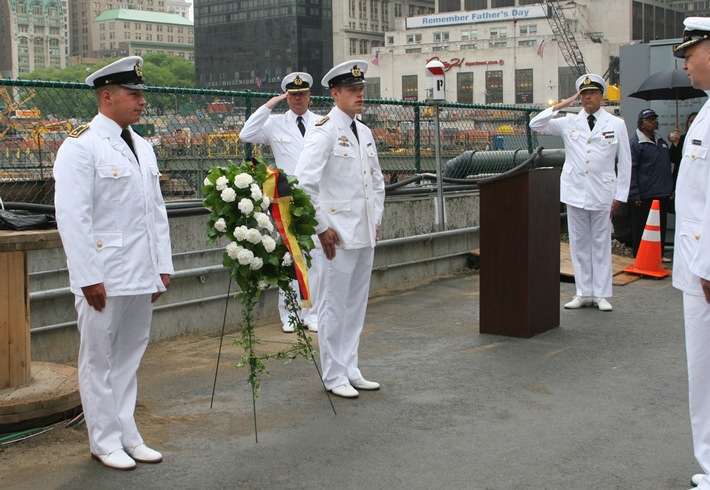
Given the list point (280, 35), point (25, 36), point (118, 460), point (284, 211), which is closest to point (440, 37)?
point (280, 35)

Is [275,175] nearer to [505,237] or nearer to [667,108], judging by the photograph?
[505,237]

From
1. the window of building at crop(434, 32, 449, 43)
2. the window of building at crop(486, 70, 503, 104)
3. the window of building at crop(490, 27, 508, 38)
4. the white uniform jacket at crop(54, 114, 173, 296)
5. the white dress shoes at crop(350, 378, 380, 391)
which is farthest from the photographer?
the window of building at crop(434, 32, 449, 43)

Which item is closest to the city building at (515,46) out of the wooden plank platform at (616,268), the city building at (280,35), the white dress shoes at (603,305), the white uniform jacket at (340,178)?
the city building at (280,35)

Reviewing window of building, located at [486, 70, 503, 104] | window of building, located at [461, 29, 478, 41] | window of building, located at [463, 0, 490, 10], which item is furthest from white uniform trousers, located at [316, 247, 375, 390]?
window of building, located at [463, 0, 490, 10]

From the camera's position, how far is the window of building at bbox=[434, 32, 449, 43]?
104938 mm

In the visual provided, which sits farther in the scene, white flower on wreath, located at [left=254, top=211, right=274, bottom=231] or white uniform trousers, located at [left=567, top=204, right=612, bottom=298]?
white uniform trousers, located at [left=567, top=204, right=612, bottom=298]

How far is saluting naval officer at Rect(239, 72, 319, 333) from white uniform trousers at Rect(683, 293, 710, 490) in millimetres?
4582

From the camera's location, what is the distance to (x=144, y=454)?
17.0 feet

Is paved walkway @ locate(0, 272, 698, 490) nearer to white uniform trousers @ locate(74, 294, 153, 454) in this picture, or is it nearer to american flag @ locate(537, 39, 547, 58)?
white uniform trousers @ locate(74, 294, 153, 454)

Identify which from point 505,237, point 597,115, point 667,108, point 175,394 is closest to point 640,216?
point 667,108

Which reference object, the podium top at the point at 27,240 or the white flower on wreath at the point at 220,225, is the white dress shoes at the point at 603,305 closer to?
the white flower on wreath at the point at 220,225

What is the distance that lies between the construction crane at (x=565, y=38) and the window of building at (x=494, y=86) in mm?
6715

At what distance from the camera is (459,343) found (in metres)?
8.18

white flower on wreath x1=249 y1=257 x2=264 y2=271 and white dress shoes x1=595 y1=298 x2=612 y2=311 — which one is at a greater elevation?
white flower on wreath x1=249 y1=257 x2=264 y2=271
